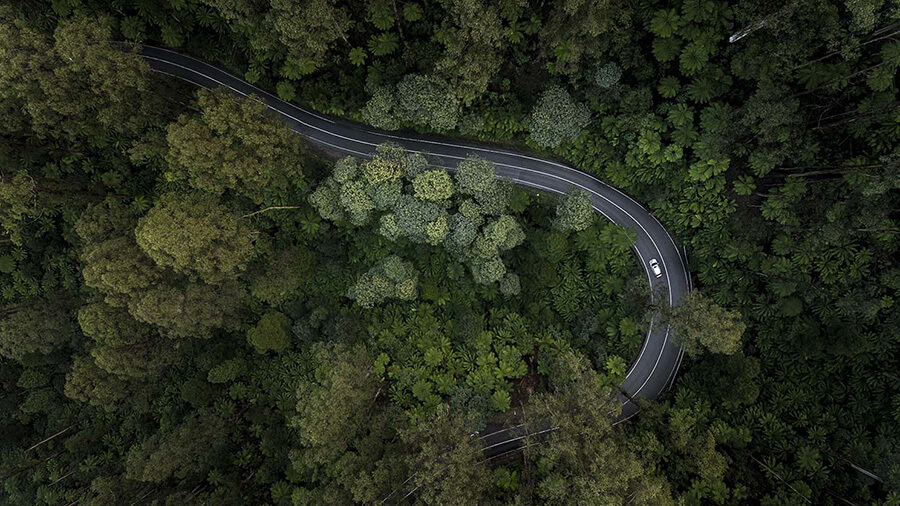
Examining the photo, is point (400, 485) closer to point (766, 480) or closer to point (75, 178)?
point (766, 480)

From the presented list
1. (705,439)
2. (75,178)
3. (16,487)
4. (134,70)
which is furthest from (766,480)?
(16,487)

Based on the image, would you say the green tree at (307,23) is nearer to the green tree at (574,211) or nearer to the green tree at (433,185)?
the green tree at (433,185)

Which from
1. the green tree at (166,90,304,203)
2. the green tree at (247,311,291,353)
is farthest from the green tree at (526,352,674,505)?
the green tree at (166,90,304,203)

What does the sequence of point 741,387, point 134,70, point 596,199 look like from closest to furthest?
point 134,70, point 741,387, point 596,199

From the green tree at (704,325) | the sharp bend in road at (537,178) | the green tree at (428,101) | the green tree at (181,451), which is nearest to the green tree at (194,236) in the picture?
the sharp bend in road at (537,178)

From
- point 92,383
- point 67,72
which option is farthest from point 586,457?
point 67,72
